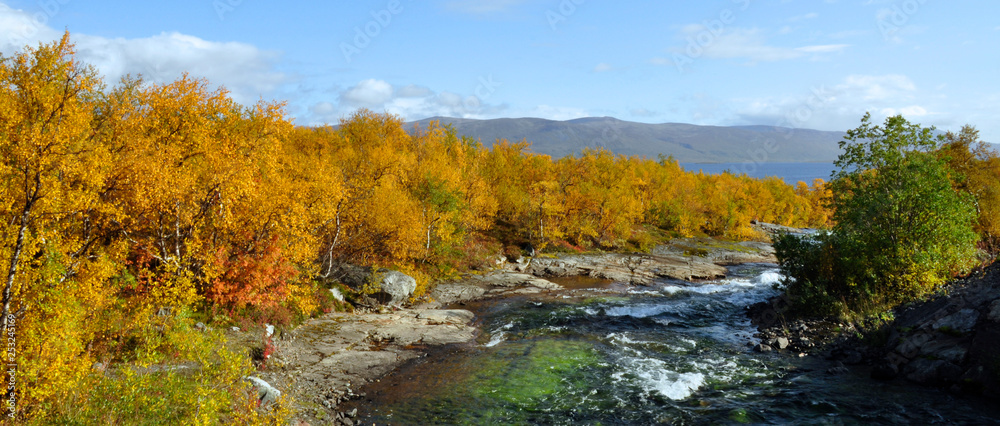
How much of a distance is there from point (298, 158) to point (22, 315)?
33.1 metres

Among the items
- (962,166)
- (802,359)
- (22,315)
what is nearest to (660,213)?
(962,166)

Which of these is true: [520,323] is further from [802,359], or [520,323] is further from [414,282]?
[802,359]

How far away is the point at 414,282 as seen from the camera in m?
39.8

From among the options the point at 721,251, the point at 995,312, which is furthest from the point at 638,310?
the point at 721,251

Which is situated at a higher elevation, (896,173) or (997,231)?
(896,173)

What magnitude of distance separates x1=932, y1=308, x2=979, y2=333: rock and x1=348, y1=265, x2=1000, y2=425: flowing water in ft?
11.4

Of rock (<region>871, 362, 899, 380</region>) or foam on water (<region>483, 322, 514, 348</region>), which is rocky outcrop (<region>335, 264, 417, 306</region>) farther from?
rock (<region>871, 362, 899, 380</region>)

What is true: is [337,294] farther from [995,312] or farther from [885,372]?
[995,312]

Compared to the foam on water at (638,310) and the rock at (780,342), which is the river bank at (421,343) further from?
the foam on water at (638,310)

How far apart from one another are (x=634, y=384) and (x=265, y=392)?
16400 millimetres

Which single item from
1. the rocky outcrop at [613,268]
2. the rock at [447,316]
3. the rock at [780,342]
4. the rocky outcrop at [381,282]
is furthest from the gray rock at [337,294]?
the rock at [780,342]

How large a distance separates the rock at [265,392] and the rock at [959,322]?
2922 centimetres

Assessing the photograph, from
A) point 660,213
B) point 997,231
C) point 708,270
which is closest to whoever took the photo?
point 997,231

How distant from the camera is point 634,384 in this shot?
22.2m
